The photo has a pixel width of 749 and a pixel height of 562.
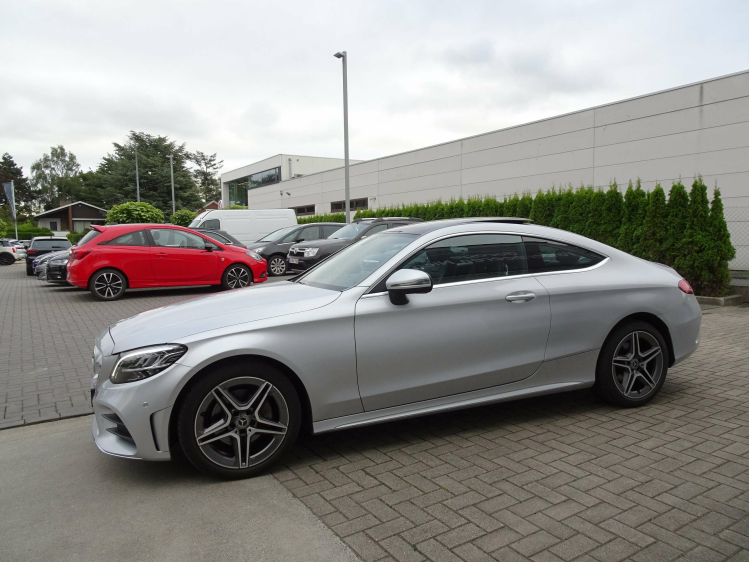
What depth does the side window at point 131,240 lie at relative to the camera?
12.4 meters

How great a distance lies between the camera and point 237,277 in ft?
44.8

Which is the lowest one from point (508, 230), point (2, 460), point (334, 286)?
point (2, 460)

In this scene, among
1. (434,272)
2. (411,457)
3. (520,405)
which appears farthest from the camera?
(520,405)

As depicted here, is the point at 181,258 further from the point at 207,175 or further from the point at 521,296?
the point at 207,175

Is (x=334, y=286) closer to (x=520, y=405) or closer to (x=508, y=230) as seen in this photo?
(x=508, y=230)

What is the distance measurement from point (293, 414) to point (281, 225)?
19.7 m

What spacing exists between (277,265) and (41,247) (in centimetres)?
1089

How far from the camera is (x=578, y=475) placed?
339cm

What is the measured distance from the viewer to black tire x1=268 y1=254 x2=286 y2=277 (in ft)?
57.7

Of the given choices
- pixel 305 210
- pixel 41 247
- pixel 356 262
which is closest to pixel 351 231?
pixel 356 262

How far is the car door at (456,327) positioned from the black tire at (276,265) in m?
13.8

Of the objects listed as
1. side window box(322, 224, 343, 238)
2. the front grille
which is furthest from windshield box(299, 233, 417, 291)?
side window box(322, 224, 343, 238)

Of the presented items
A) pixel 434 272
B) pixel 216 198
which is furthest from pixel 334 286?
pixel 216 198

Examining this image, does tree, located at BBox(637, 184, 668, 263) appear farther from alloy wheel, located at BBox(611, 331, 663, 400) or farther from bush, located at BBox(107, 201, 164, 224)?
bush, located at BBox(107, 201, 164, 224)
